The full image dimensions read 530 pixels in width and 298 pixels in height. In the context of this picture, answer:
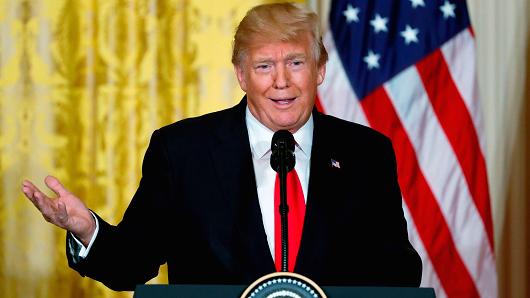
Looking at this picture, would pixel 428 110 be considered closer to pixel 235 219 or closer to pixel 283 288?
pixel 235 219

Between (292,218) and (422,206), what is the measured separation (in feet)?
5.90

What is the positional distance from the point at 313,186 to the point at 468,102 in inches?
72.3

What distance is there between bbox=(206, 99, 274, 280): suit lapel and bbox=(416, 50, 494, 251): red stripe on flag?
5.57ft

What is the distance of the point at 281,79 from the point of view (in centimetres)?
216

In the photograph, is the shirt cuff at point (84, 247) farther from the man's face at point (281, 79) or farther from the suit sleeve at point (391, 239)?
the suit sleeve at point (391, 239)

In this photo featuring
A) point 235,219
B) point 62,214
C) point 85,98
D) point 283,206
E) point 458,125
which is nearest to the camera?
point 283,206

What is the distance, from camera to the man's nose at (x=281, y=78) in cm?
215

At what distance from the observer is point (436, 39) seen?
386 centimetres

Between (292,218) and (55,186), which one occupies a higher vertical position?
(55,186)

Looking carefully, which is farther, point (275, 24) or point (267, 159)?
point (267, 159)

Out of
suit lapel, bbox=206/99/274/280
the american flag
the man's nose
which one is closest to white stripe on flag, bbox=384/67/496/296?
the american flag

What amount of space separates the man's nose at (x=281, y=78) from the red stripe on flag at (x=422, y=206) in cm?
171

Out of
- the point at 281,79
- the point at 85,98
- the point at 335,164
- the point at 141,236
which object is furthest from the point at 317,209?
the point at 85,98

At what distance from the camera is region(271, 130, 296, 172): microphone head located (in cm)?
174
